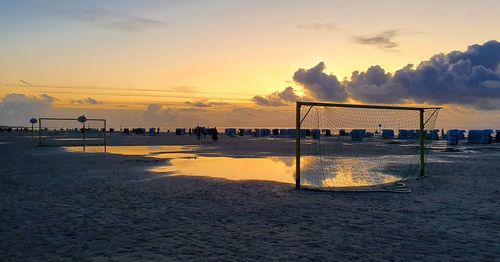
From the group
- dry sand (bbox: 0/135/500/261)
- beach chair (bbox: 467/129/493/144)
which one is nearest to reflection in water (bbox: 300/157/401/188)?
dry sand (bbox: 0/135/500/261)

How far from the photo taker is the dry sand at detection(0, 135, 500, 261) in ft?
22.4

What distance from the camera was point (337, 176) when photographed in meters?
18.3

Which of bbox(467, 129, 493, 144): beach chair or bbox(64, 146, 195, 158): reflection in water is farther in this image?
bbox(467, 129, 493, 144): beach chair

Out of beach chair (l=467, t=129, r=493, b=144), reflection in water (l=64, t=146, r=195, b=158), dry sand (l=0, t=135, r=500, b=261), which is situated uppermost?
beach chair (l=467, t=129, r=493, b=144)

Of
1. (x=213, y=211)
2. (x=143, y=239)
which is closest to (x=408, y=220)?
(x=213, y=211)

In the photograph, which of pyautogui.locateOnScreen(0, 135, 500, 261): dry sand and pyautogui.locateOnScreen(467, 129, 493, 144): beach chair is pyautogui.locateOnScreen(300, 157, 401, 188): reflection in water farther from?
pyautogui.locateOnScreen(467, 129, 493, 144): beach chair

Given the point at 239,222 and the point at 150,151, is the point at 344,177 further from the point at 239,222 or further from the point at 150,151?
the point at 150,151

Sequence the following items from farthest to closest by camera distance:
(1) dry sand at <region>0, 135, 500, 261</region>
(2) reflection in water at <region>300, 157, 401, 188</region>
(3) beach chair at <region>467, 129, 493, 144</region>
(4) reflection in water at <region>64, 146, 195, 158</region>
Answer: (3) beach chair at <region>467, 129, 493, 144</region> → (4) reflection in water at <region>64, 146, 195, 158</region> → (2) reflection in water at <region>300, 157, 401, 188</region> → (1) dry sand at <region>0, 135, 500, 261</region>

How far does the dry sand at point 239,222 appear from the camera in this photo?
684cm

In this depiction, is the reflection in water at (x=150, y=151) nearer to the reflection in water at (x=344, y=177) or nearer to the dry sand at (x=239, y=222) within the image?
the reflection in water at (x=344, y=177)

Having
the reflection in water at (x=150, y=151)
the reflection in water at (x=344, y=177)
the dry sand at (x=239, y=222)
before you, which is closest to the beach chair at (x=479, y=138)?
the reflection in water at (x=150, y=151)

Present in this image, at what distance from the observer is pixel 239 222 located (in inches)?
356

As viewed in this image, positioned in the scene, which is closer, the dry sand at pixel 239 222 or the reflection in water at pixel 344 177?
the dry sand at pixel 239 222

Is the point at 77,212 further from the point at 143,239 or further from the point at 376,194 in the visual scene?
the point at 376,194
